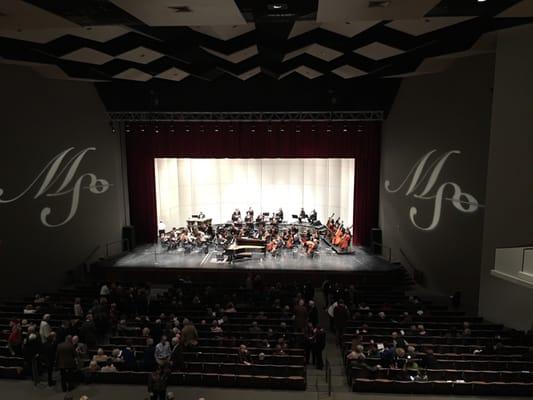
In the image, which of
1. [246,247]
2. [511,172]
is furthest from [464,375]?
[246,247]

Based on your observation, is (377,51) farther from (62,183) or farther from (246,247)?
(62,183)

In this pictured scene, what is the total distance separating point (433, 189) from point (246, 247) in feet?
23.9

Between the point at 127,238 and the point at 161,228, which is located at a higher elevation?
the point at 161,228

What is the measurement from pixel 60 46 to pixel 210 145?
31.0 feet

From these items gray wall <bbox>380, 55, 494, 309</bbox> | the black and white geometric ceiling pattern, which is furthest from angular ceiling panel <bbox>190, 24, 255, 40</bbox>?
gray wall <bbox>380, 55, 494, 309</bbox>

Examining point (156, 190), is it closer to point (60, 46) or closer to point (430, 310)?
point (60, 46)

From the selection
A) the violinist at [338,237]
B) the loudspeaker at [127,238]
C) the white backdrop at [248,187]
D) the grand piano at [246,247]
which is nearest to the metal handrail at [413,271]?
the violinist at [338,237]

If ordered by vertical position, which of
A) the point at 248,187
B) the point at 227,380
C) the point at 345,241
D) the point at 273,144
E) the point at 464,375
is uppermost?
the point at 273,144

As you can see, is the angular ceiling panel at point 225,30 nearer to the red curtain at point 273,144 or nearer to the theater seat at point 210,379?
the theater seat at point 210,379

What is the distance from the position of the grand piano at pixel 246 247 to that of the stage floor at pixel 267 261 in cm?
28

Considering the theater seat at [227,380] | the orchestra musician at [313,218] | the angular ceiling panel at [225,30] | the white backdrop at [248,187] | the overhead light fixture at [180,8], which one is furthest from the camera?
the white backdrop at [248,187]

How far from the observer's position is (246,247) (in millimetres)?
17516

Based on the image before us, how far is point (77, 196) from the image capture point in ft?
53.4

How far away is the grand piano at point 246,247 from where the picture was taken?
17.4 m
